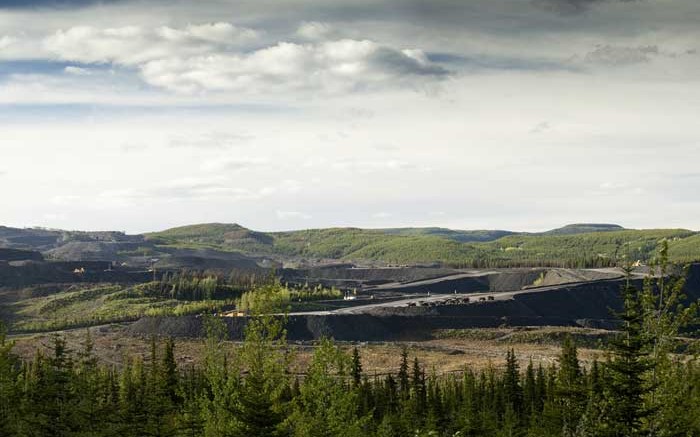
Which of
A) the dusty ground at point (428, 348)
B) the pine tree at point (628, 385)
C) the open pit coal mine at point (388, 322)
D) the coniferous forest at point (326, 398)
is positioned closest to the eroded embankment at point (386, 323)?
the open pit coal mine at point (388, 322)

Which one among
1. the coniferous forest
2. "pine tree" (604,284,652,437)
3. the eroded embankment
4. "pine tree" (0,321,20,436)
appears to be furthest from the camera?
the eroded embankment

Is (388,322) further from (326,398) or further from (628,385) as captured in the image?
(628,385)

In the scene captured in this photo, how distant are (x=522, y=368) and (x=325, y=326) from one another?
56.2 metres

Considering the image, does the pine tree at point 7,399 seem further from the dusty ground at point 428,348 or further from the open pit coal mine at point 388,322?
the open pit coal mine at point 388,322

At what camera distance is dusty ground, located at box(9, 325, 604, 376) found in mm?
124875

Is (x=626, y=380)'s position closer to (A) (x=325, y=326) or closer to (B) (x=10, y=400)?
(B) (x=10, y=400)

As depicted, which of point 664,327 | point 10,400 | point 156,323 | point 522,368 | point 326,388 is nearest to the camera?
point 664,327

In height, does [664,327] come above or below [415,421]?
above

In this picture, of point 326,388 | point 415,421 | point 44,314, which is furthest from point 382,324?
point 326,388

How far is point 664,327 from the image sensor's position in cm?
2619

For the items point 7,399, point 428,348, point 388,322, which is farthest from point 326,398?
point 388,322

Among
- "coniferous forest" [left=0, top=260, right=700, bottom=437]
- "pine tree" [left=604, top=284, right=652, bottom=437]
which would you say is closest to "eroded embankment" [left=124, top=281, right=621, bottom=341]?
"coniferous forest" [left=0, top=260, right=700, bottom=437]

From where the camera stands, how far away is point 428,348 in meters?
147

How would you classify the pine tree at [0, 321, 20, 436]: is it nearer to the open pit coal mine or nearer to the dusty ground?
the dusty ground
